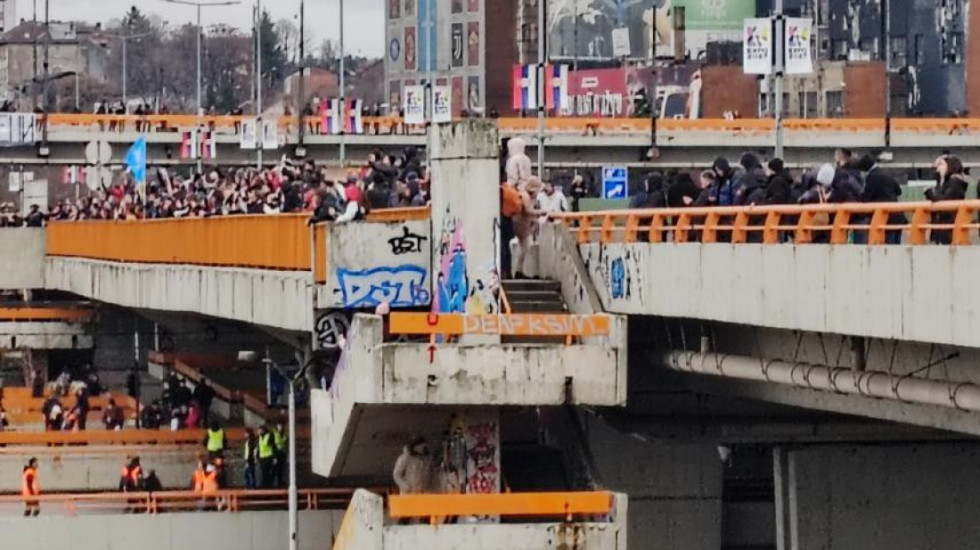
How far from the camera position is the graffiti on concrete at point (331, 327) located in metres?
33.9

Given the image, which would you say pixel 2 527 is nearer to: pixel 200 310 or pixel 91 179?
pixel 200 310

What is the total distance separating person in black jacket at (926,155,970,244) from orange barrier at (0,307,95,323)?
52.2 metres

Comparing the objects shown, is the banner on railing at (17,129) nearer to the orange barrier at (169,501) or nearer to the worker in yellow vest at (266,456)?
the worker in yellow vest at (266,456)

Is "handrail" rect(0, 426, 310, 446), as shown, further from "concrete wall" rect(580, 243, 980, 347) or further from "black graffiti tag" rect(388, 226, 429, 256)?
"concrete wall" rect(580, 243, 980, 347)

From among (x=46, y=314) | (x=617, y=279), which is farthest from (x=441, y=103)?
(x=617, y=279)

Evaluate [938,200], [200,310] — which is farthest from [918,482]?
[200,310]

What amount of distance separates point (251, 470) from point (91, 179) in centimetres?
5582

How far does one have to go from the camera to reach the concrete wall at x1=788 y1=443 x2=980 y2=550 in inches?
1276

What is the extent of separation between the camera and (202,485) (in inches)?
1849

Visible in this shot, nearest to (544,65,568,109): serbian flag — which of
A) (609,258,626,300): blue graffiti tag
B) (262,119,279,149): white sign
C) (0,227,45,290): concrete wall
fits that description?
(0,227,45,290): concrete wall

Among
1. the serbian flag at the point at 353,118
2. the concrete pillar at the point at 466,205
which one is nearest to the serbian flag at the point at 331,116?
the serbian flag at the point at 353,118

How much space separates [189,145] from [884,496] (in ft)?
194

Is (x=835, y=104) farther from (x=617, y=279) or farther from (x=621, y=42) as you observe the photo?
(x=617, y=279)

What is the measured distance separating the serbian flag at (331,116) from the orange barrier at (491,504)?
60.1 metres
